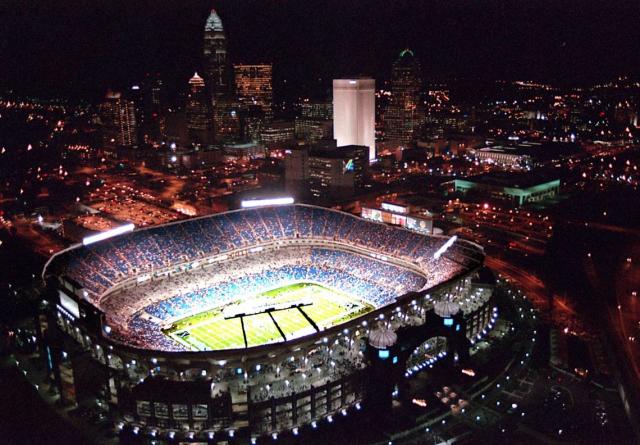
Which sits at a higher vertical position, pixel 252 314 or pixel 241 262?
pixel 241 262

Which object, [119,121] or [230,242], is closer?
[230,242]

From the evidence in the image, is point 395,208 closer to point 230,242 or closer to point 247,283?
point 230,242

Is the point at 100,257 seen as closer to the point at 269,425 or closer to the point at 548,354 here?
the point at 269,425

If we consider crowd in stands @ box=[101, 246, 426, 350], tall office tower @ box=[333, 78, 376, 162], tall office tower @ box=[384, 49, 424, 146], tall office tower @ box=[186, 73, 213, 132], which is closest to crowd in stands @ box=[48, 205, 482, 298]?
crowd in stands @ box=[101, 246, 426, 350]

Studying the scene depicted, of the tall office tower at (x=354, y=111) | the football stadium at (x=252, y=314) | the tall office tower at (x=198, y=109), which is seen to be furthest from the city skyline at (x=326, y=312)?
the tall office tower at (x=198, y=109)

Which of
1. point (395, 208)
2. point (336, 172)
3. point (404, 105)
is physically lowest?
point (395, 208)

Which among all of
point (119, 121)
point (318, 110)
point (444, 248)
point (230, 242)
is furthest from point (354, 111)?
point (444, 248)
